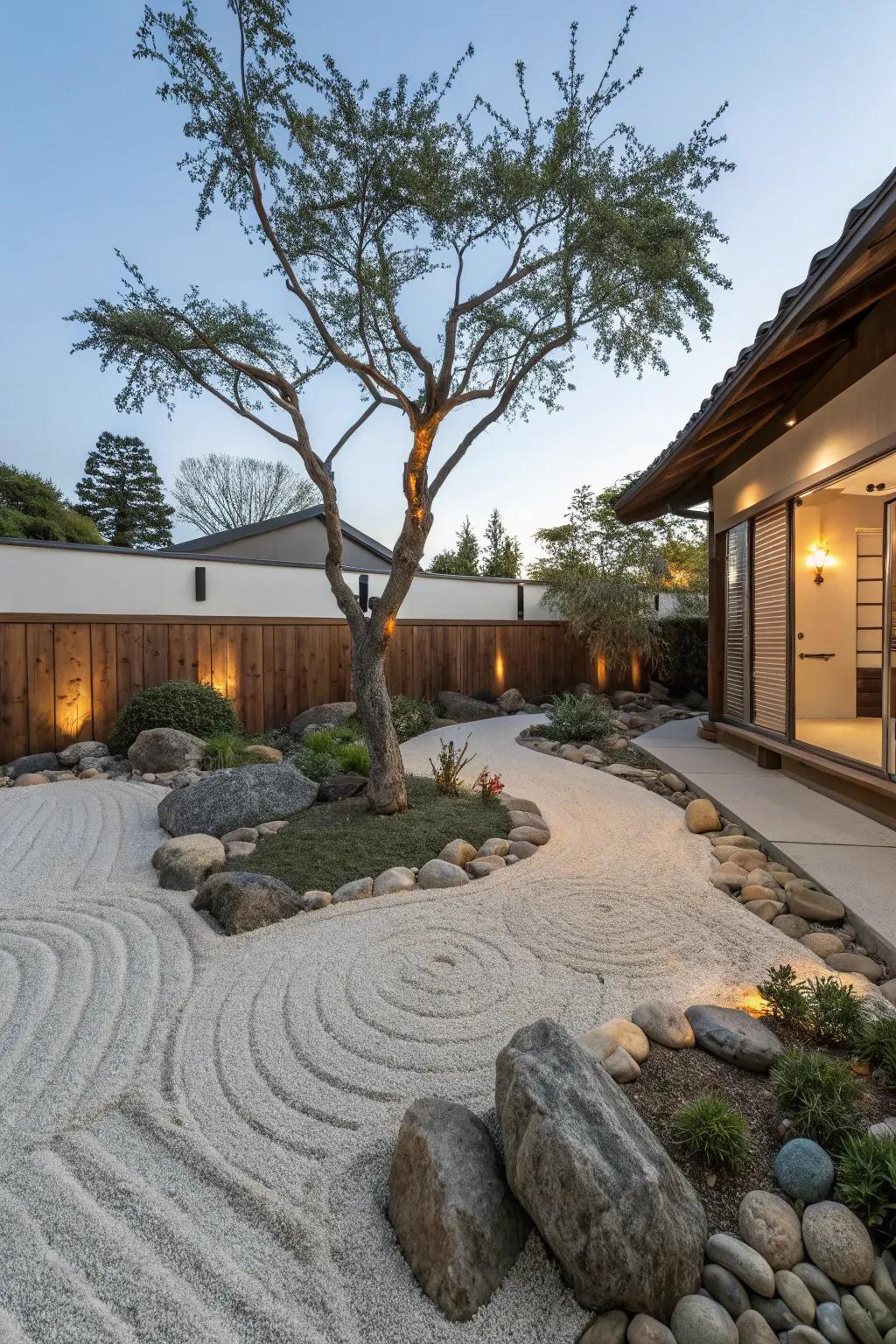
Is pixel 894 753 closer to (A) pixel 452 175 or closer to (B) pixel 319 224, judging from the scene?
(A) pixel 452 175

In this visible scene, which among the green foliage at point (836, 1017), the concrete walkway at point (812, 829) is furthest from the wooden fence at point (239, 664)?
the green foliage at point (836, 1017)

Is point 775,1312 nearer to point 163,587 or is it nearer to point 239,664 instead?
point 239,664

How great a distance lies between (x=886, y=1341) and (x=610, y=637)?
361 inches

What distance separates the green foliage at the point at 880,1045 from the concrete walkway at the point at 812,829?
669 millimetres

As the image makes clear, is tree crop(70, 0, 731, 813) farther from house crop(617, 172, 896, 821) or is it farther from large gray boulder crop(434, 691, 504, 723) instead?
large gray boulder crop(434, 691, 504, 723)

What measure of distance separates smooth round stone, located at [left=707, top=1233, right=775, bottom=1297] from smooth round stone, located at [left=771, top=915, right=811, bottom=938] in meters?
1.64

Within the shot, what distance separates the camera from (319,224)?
4.38 m

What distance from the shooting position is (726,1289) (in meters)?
1.25

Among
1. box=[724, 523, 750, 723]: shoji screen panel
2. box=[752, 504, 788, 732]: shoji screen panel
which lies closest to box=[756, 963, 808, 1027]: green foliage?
box=[752, 504, 788, 732]: shoji screen panel

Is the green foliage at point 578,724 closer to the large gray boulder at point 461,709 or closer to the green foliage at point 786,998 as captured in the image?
the large gray boulder at point 461,709

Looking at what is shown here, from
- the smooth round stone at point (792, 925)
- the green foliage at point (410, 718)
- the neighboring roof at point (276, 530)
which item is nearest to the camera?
the smooth round stone at point (792, 925)

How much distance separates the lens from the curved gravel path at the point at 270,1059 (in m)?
1.25

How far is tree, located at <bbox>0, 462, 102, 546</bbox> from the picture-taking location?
14.2 metres

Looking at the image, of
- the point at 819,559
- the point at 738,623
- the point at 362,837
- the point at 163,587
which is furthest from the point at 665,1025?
the point at 163,587
